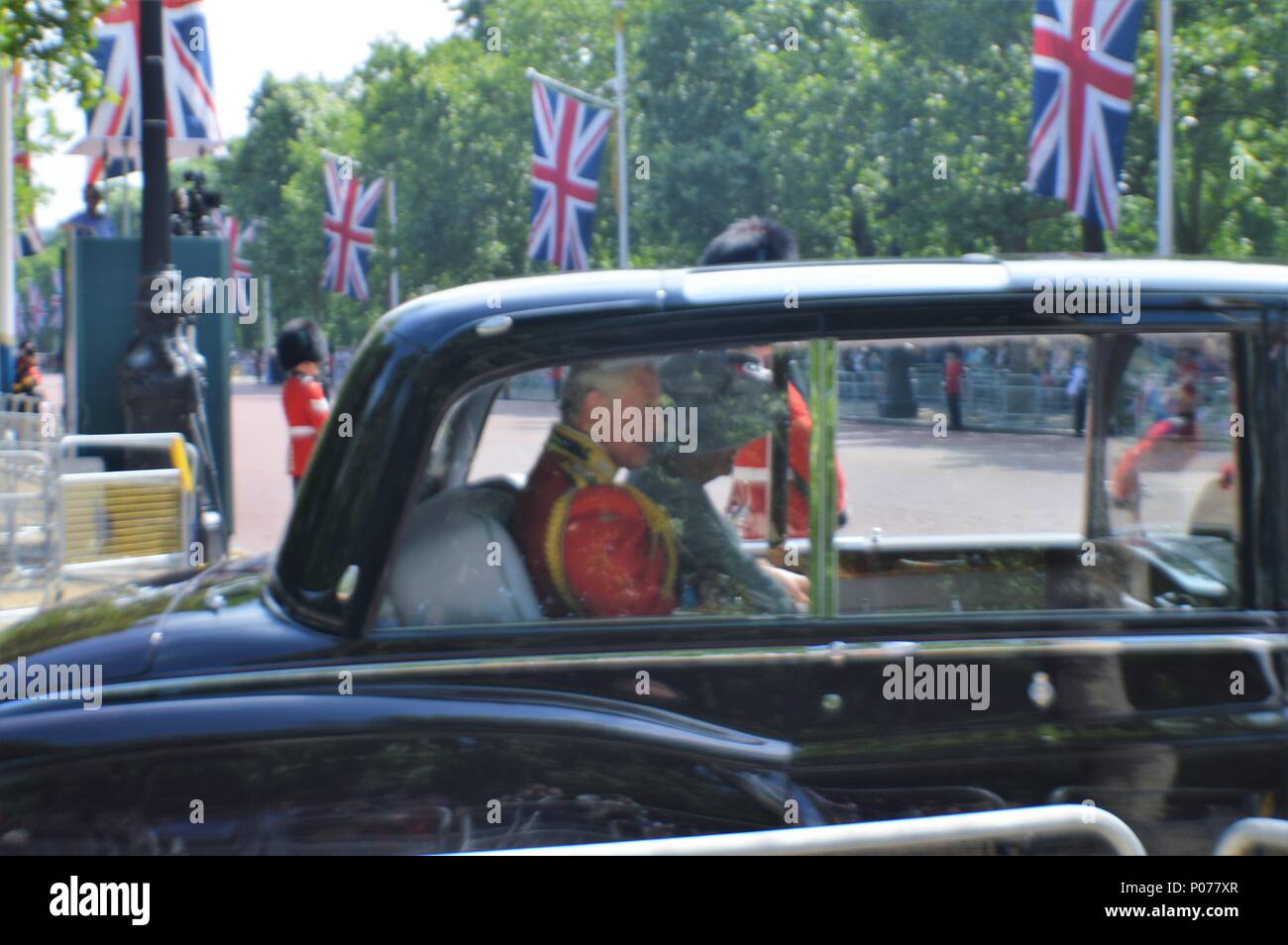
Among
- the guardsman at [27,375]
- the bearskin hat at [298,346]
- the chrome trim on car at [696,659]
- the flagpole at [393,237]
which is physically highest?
the flagpole at [393,237]

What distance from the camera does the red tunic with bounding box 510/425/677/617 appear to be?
2.55 m

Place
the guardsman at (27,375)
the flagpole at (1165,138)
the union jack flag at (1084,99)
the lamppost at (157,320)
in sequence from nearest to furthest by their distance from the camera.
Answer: the lamppost at (157,320) → the union jack flag at (1084,99) → the flagpole at (1165,138) → the guardsman at (27,375)

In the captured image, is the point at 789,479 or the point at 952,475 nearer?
the point at 789,479

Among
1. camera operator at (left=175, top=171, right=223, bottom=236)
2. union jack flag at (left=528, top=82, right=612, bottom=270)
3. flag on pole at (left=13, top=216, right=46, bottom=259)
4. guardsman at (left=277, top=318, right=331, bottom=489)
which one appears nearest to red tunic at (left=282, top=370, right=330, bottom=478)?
guardsman at (left=277, top=318, right=331, bottom=489)

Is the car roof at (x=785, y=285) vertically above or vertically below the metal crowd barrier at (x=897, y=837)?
above

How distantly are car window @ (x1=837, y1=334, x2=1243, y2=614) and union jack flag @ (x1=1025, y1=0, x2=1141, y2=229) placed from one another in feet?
47.2

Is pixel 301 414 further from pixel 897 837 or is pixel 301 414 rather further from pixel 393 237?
pixel 393 237

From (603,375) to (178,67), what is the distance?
11169 mm

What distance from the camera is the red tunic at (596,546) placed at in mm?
2551

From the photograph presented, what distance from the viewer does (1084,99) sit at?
16.1m

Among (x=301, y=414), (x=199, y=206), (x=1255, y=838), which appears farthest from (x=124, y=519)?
(x=1255, y=838)

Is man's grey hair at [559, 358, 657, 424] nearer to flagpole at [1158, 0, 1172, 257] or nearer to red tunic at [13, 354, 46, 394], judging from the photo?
flagpole at [1158, 0, 1172, 257]

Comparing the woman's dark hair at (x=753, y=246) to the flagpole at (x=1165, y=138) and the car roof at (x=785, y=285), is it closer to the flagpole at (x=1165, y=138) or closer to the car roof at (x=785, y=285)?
the car roof at (x=785, y=285)

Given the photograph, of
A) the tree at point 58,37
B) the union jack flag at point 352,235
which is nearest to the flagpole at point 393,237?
the union jack flag at point 352,235
